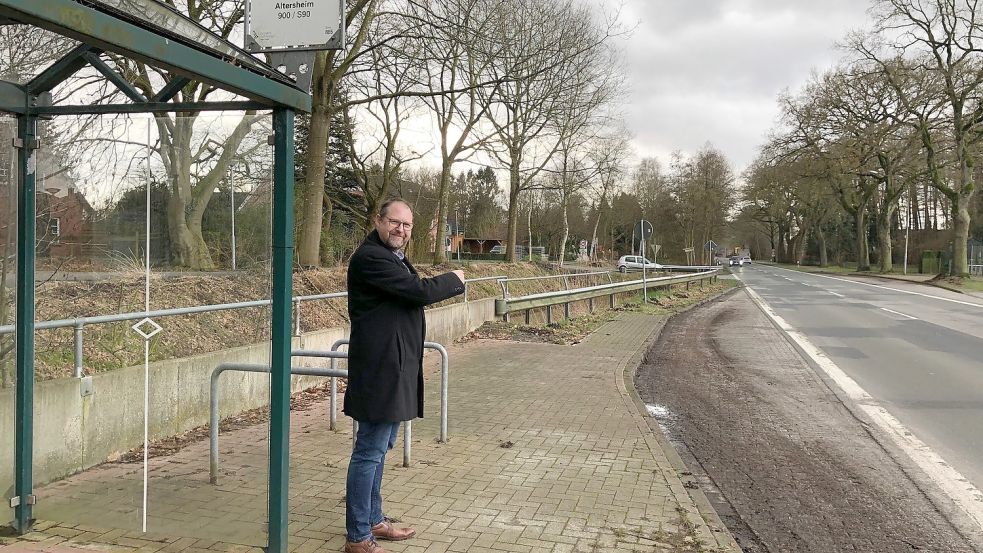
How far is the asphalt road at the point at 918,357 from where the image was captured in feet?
22.9

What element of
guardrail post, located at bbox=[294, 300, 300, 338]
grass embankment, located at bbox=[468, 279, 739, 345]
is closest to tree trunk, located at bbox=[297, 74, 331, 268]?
grass embankment, located at bbox=[468, 279, 739, 345]

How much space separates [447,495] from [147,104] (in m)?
2.89

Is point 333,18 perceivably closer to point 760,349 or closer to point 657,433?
point 657,433

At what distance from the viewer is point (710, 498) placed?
5.16 metres

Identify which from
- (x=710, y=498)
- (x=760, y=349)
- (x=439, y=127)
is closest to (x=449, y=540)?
(x=710, y=498)

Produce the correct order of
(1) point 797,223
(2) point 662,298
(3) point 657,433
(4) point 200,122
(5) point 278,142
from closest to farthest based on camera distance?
(5) point 278,142, (4) point 200,122, (3) point 657,433, (2) point 662,298, (1) point 797,223

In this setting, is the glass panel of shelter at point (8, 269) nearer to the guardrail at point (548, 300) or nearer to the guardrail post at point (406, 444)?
the guardrail post at point (406, 444)

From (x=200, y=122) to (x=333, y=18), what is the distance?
2.94 feet

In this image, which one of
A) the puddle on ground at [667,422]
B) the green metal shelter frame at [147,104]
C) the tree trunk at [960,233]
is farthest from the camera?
the tree trunk at [960,233]

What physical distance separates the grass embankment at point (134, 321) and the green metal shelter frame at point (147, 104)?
1.37 ft

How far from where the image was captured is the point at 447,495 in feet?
15.8

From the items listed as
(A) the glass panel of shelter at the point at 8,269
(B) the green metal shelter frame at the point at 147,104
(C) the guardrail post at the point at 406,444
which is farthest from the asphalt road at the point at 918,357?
(A) the glass panel of shelter at the point at 8,269

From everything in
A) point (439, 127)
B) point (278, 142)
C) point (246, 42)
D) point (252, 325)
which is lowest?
point (252, 325)

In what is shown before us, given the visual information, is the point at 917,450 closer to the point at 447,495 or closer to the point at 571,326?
the point at 447,495
